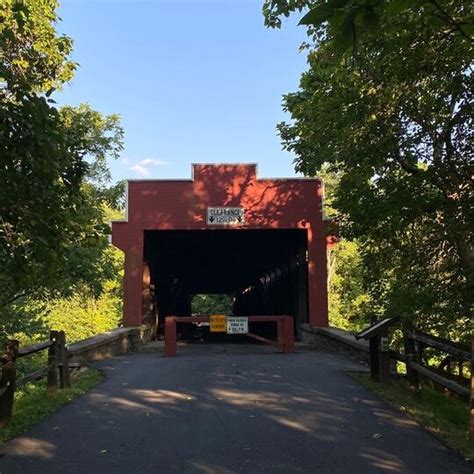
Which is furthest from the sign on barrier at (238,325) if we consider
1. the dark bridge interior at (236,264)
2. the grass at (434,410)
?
the grass at (434,410)

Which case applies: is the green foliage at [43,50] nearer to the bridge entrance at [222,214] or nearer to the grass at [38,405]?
the grass at [38,405]

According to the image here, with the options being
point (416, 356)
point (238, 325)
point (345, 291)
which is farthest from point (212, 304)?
point (416, 356)

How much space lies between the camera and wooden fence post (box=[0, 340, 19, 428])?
5934mm

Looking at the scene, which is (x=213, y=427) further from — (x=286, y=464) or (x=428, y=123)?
(x=428, y=123)

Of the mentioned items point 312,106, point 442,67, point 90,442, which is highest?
point 312,106

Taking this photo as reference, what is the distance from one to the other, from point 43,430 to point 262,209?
42.6 ft

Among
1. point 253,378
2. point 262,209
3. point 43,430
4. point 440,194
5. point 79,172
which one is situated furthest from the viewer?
point 262,209

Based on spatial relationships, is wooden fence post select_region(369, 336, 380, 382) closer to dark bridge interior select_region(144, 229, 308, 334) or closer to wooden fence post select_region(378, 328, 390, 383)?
wooden fence post select_region(378, 328, 390, 383)

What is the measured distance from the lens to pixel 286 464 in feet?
15.2

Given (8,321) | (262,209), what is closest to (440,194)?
(262,209)

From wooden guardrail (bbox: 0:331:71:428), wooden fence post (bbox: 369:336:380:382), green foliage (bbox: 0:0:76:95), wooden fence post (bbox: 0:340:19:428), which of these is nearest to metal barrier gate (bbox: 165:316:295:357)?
wooden fence post (bbox: 369:336:380:382)

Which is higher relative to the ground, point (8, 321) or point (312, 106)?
point (312, 106)

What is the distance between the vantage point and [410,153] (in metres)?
9.17

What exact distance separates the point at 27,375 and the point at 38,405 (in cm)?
43
